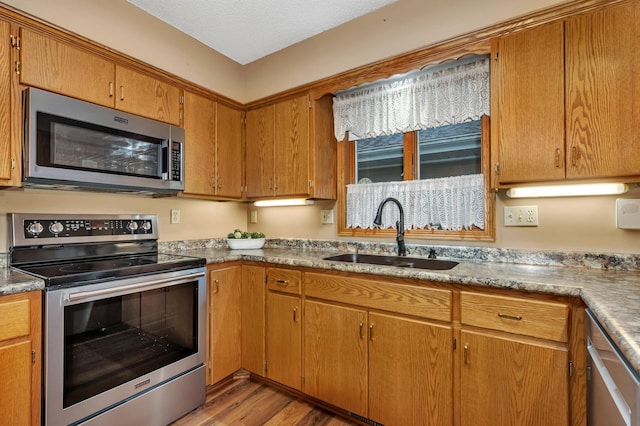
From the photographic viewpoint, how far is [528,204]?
1754 millimetres

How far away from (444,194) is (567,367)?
1122mm

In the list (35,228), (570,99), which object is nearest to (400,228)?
(570,99)

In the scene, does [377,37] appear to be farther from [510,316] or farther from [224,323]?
[224,323]

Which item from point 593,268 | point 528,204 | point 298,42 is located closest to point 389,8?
point 298,42

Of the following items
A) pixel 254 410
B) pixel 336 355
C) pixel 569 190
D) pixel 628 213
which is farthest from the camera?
pixel 254 410

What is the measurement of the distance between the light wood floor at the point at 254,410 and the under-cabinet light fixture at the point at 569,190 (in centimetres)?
162

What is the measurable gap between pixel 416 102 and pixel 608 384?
5.75 feet

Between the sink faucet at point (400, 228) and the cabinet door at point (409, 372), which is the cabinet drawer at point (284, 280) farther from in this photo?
the sink faucet at point (400, 228)

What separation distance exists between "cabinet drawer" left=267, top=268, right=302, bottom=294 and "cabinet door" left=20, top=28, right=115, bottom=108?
56.3 inches

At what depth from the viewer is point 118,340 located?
159 cm

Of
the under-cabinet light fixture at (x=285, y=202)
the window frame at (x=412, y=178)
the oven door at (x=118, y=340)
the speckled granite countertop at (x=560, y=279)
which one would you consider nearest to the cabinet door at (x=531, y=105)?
the window frame at (x=412, y=178)

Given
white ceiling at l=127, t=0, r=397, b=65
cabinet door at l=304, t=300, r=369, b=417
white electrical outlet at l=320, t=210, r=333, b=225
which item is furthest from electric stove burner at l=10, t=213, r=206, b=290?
white ceiling at l=127, t=0, r=397, b=65

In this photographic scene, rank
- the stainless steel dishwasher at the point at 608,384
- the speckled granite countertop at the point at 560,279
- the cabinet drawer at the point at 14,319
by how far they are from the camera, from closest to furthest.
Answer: the stainless steel dishwasher at the point at 608,384 < the speckled granite countertop at the point at 560,279 < the cabinet drawer at the point at 14,319

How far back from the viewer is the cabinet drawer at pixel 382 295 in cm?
148
